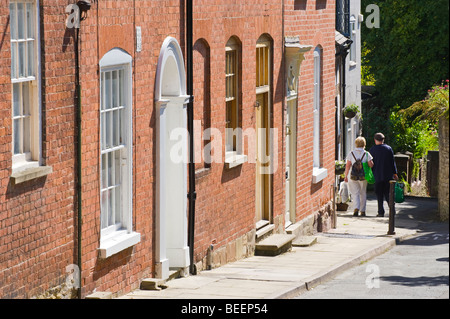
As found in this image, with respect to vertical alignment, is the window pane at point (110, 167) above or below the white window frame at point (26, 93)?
below

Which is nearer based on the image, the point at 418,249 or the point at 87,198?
the point at 87,198

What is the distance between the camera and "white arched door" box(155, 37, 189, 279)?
35.5ft

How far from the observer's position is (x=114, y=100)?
968 cm

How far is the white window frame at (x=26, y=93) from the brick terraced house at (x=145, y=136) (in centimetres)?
1

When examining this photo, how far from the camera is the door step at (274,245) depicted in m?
14.1

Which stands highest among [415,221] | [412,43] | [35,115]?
[412,43]

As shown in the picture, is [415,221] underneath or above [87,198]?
underneath

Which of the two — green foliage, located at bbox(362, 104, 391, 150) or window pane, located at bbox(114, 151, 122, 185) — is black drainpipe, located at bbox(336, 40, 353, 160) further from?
window pane, located at bbox(114, 151, 122, 185)

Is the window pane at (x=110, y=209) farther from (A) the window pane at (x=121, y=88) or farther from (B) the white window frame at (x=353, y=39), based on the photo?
(B) the white window frame at (x=353, y=39)

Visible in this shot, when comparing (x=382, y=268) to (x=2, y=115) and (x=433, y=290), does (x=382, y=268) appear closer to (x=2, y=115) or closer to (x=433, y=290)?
(x=433, y=290)

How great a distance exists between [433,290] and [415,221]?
8.98 m

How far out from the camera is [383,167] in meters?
19.0

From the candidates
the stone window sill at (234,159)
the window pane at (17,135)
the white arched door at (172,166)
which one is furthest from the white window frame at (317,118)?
the window pane at (17,135)

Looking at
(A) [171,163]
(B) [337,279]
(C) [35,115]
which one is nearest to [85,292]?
(C) [35,115]
